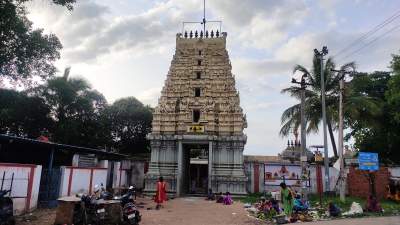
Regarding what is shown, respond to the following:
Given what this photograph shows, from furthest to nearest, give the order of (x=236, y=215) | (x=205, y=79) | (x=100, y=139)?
(x=100, y=139) < (x=205, y=79) < (x=236, y=215)

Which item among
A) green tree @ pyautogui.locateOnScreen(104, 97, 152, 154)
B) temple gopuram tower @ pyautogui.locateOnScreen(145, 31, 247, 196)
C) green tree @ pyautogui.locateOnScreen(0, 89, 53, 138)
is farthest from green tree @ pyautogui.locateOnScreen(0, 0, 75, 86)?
green tree @ pyautogui.locateOnScreen(104, 97, 152, 154)

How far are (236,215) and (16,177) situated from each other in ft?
30.3

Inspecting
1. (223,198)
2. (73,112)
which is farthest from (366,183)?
(73,112)

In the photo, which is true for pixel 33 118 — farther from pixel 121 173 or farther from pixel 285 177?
pixel 285 177

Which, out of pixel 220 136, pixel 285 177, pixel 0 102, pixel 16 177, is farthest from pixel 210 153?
pixel 0 102

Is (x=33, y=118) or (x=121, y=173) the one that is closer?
(x=121, y=173)

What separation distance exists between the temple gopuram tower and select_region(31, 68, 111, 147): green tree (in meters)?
12.2

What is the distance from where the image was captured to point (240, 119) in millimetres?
26734

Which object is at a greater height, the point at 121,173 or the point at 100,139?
the point at 100,139

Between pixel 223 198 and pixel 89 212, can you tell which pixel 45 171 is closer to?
pixel 89 212

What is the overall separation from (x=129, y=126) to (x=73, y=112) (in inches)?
307

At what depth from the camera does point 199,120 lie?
88.8 feet

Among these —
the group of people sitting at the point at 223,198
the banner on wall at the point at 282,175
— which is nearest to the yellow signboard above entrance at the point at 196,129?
the group of people sitting at the point at 223,198

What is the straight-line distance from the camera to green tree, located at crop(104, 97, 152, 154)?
42.4 metres
